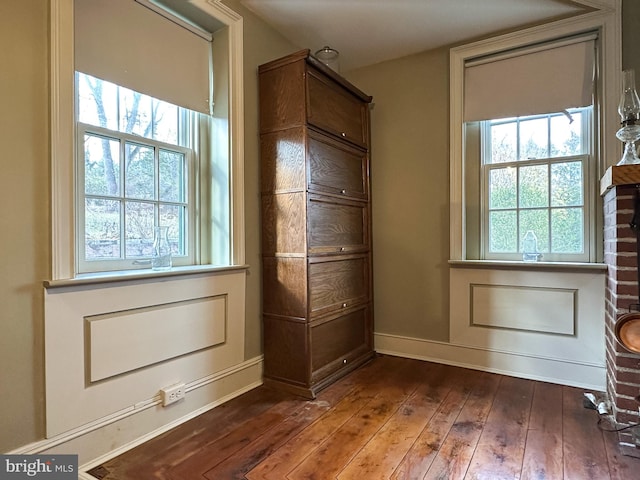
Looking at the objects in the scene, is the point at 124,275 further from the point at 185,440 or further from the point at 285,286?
the point at 285,286

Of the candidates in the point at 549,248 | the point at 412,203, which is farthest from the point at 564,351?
the point at 412,203

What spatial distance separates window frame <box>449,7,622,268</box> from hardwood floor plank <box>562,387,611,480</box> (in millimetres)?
930

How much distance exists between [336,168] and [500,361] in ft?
6.01

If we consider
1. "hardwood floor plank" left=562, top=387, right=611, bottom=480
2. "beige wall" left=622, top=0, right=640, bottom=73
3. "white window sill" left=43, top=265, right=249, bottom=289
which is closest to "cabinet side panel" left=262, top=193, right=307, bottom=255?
"white window sill" left=43, top=265, right=249, bottom=289

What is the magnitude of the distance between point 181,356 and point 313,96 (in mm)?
1755

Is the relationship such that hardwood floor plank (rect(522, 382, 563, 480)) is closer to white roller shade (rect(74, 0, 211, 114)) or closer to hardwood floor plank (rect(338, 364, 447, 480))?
hardwood floor plank (rect(338, 364, 447, 480))

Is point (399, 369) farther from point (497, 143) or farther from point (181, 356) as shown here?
point (497, 143)

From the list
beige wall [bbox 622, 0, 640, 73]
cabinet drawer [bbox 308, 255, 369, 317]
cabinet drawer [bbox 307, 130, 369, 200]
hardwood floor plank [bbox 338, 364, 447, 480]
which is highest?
beige wall [bbox 622, 0, 640, 73]

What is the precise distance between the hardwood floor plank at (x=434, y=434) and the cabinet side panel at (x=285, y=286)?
3.05 ft

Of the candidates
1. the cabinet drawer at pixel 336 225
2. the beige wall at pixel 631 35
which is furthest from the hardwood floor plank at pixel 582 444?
the beige wall at pixel 631 35

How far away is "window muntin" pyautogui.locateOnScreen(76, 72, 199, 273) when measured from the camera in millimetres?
1809

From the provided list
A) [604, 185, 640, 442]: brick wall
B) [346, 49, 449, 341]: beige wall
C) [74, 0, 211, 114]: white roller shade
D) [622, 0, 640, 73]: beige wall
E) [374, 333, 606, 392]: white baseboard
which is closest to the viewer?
[74, 0, 211, 114]: white roller shade

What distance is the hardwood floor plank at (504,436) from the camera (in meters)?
1.57

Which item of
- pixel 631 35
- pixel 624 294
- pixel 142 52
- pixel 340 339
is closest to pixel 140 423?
pixel 340 339
